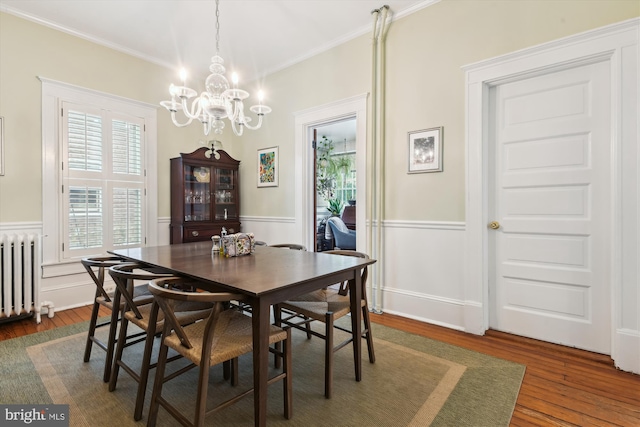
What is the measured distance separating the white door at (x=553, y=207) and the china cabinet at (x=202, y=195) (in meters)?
3.34

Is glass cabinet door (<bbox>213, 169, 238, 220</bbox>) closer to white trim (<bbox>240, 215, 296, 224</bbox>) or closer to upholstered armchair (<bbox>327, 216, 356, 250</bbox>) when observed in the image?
white trim (<bbox>240, 215, 296, 224</bbox>)

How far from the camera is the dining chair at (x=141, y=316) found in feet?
5.39

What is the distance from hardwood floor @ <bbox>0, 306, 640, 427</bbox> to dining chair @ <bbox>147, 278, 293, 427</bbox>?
1379 millimetres

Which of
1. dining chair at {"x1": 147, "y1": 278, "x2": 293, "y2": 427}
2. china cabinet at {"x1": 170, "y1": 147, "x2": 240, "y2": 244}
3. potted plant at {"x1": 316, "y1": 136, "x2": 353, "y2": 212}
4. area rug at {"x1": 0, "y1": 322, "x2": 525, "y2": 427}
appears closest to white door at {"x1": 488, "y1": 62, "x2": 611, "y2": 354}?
area rug at {"x1": 0, "y1": 322, "x2": 525, "y2": 427}

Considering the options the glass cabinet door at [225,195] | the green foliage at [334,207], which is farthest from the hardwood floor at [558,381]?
the green foliage at [334,207]

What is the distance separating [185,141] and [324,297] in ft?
10.7

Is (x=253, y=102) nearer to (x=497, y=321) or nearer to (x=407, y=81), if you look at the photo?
(x=407, y=81)

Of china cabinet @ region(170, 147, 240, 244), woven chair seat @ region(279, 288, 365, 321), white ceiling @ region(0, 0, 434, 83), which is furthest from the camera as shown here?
china cabinet @ region(170, 147, 240, 244)

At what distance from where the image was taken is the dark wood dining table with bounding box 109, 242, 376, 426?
1.44 meters

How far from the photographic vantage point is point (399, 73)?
320 centimetres

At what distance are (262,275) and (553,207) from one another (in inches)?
90.4

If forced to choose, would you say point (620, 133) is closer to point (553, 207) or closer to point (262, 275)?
point (553, 207)

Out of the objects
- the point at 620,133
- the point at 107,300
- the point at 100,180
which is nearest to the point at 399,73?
the point at 620,133

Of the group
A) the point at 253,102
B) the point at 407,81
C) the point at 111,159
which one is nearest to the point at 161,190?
the point at 111,159
